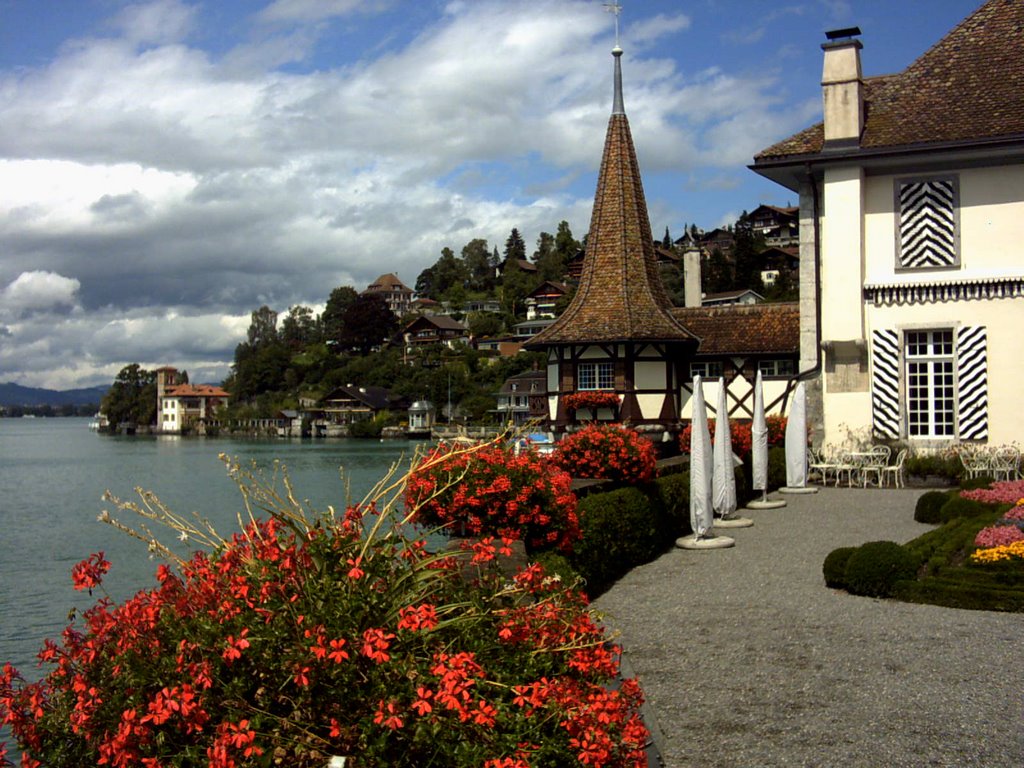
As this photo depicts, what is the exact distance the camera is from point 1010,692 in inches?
255

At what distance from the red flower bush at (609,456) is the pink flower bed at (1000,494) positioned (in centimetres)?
472

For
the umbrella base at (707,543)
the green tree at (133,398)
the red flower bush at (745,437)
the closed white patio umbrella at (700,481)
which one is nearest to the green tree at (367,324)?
the green tree at (133,398)

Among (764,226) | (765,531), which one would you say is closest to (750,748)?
(765,531)

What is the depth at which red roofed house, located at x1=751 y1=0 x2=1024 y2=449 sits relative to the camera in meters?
20.0

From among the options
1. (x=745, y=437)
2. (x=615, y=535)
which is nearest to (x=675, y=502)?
(x=615, y=535)

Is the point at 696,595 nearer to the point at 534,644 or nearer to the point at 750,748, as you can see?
the point at 750,748

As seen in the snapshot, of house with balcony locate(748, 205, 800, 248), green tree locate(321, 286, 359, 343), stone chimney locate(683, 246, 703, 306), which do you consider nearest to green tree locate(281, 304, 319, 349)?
green tree locate(321, 286, 359, 343)

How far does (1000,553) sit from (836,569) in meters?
1.51

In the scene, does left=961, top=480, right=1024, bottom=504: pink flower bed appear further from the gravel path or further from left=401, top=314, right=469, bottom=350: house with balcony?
left=401, top=314, right=469, bottom=350: house with balcony

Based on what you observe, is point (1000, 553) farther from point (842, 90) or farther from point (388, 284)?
point (388, 284)

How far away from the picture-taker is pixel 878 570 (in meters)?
9.63

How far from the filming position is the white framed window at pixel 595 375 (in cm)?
2505

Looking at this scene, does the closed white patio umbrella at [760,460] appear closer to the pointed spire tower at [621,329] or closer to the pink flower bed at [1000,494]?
the pink flower bed at [1000,494]

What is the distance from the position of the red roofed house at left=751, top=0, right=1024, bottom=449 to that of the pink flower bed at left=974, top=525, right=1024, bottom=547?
10.8 m
